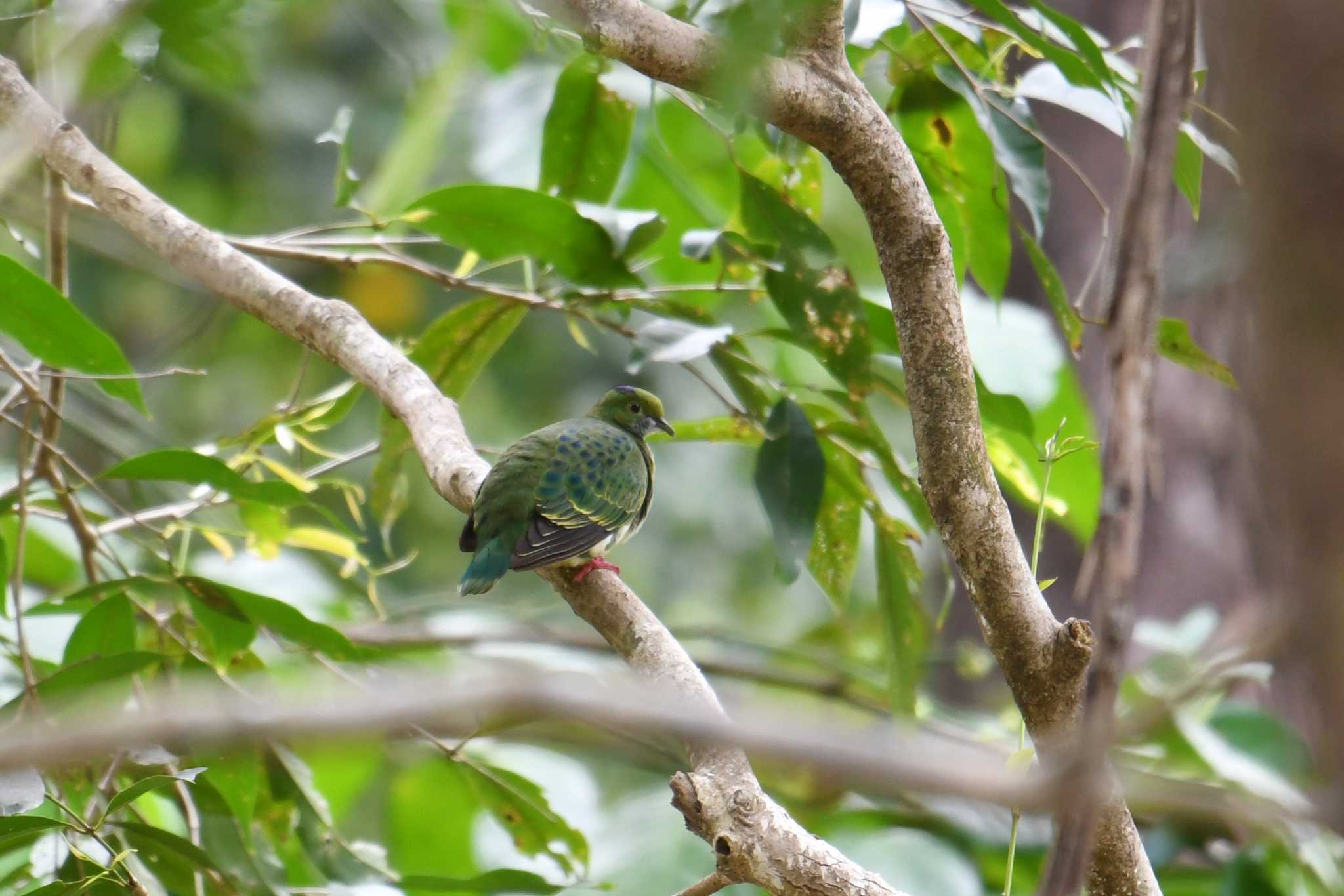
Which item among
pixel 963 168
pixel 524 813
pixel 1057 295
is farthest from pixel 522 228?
pixel 524 813

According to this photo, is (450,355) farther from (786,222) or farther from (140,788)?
(140,788)

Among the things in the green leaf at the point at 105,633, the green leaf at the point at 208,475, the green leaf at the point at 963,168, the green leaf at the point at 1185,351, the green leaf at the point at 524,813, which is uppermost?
the green leaf at the point at 963,168

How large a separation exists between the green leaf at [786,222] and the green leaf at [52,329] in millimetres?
1149

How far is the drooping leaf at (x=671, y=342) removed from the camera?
2.32 m

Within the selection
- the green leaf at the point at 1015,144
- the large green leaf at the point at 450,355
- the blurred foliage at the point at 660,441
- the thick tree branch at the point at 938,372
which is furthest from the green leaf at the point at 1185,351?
the large green leaf at the point at 450,355

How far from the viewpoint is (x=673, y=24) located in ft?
5.74

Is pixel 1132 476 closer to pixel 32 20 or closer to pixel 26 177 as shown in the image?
pixel 32 20

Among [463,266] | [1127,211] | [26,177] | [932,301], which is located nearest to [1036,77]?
[932,301]

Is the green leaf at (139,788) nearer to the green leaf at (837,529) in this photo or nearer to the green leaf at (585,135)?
the green leaf at (837,529)

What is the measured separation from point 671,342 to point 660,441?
0.74 meters

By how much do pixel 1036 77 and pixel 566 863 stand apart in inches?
73.1

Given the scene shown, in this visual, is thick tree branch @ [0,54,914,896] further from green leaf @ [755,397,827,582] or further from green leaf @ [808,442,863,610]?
green leaf @ [808,442,863,610]

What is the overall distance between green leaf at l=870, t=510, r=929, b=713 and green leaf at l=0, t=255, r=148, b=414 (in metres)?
1.36

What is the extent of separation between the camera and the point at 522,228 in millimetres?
2559
